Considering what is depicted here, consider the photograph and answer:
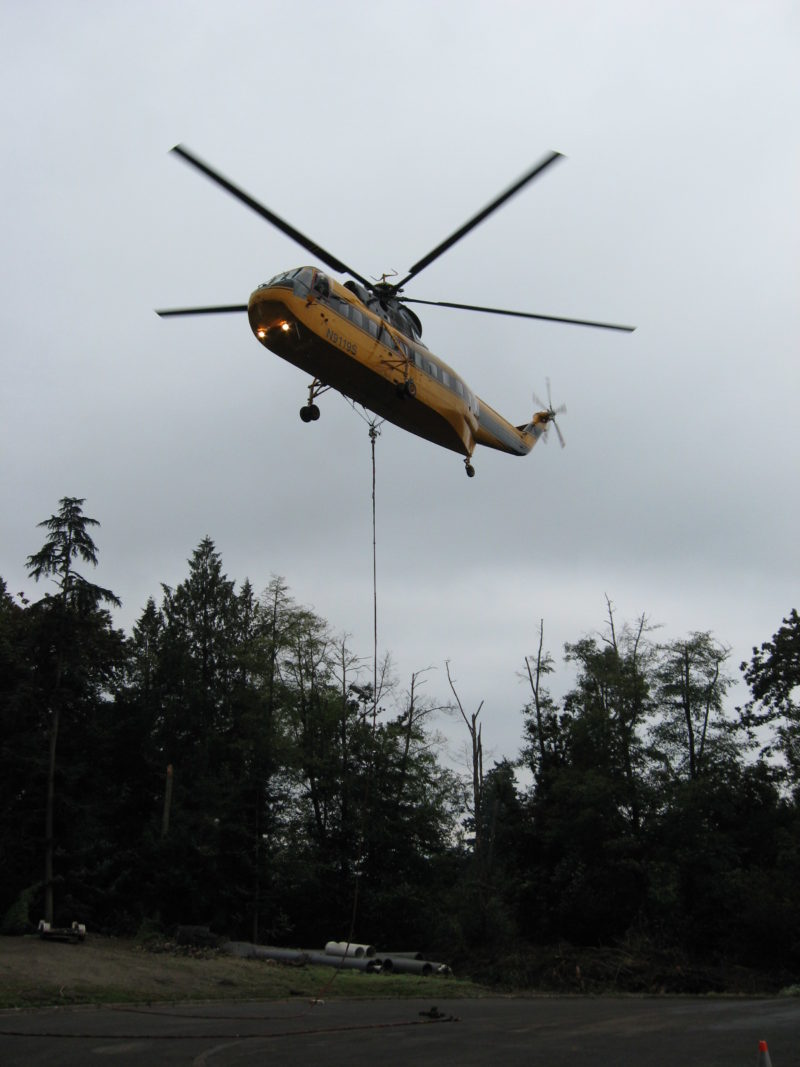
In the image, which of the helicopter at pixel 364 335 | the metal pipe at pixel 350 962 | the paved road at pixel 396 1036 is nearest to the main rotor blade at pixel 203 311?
the helicopter at pixel 364 335

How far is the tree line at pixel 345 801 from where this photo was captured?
3484cm

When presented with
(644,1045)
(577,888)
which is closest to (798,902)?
(577,888)

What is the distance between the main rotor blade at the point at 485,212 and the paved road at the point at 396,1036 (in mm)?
11271

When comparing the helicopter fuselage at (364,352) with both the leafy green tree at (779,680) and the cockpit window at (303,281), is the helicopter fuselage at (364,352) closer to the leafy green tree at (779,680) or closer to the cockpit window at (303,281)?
the cockpit window at (303,281)

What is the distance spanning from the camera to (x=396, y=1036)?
1452 centimetres

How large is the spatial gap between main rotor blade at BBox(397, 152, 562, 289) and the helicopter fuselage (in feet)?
4.73

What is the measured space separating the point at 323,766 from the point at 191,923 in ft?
26.0

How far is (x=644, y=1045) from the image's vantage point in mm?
13062

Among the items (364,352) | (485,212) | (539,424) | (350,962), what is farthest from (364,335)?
(350,962)

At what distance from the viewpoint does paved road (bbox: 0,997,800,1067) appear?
1172cm

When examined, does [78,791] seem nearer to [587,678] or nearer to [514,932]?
[514,932]

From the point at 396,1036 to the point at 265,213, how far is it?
1231cm

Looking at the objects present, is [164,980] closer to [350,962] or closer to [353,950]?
[350,962]

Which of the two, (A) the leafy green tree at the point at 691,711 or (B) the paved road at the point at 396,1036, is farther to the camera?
(A) the leafy green tree at the point at 691,711
